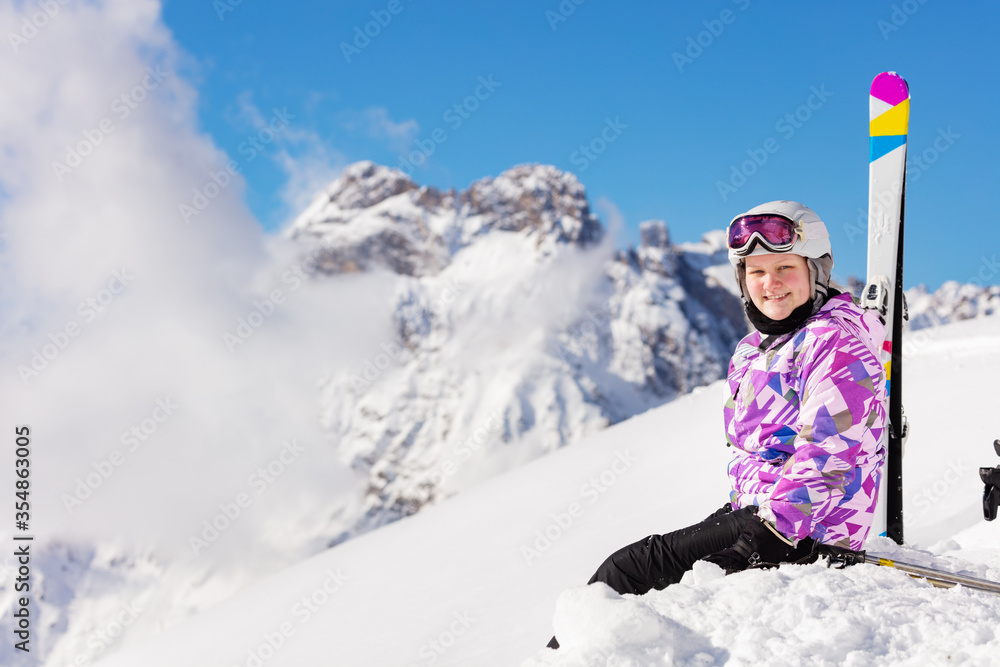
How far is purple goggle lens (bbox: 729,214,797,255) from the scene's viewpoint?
9.88 ft

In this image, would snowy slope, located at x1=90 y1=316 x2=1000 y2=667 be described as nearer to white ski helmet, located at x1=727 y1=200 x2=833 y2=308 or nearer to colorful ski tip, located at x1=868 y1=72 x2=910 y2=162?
white ski helmet, located at x1=727 y1=200 x2=833 y2=308

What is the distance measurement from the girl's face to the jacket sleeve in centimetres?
31

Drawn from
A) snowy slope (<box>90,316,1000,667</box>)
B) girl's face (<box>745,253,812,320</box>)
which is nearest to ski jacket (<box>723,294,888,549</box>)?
girl's face (<box>745,253,812,320</box>)

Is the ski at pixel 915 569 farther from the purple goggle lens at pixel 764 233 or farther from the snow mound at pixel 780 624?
the purple goggle lens at pixel 764 233

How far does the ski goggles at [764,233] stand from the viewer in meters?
3.01

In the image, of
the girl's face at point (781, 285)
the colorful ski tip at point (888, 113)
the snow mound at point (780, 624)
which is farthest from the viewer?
the colorful ski tip at point (888, 113)

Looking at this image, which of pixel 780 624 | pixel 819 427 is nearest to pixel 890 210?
pixel 819 427

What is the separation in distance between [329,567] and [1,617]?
8862 inches

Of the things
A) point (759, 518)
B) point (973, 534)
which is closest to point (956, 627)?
point (759, 518)

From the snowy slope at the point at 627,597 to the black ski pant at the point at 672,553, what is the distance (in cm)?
27

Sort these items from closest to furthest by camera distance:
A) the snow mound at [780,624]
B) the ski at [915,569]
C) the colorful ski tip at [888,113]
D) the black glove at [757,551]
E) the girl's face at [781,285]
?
the snow mound at [780,624] < the ski at [915,569] < the black glove at [757,551] < the girl's face at [781,285] < the colorful ski tip at [888,113]

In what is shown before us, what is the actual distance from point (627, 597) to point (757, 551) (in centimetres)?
69

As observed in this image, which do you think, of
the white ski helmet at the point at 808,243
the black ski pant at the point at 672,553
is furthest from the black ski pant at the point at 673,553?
the white ski helmet at the point at 808,243

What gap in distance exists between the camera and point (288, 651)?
21.3ft
